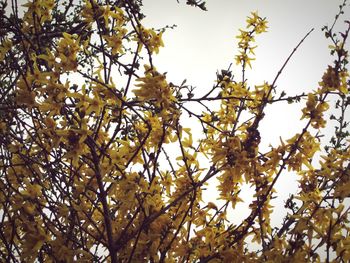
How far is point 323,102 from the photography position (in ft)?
6.98

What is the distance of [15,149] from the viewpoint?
2027 millimetres

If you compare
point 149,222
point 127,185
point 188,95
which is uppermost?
point 188,95

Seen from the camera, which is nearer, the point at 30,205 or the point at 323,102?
the point at 30,205

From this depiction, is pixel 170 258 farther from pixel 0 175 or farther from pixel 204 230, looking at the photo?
pixel 0 175

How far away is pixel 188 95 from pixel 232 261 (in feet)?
3.50

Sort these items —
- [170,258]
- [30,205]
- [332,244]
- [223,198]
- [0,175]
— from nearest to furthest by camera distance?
[332,244] < [30,205] < [170,258] < [223,198] < [0,175]

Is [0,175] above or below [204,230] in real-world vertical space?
above

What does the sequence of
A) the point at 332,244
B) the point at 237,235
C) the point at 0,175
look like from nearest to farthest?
the point at 332,244, the point at 237,235, the point at 0,175

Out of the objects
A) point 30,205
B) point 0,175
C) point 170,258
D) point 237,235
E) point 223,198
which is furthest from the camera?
point 0,175

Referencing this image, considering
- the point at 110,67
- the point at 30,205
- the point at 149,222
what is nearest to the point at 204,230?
the point at 149,222

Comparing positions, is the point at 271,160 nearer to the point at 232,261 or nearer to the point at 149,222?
the point at 232,261

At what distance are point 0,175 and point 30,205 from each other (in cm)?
86

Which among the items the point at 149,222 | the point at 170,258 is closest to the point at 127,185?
the point at 149,222

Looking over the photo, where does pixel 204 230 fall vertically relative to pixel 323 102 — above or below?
below
